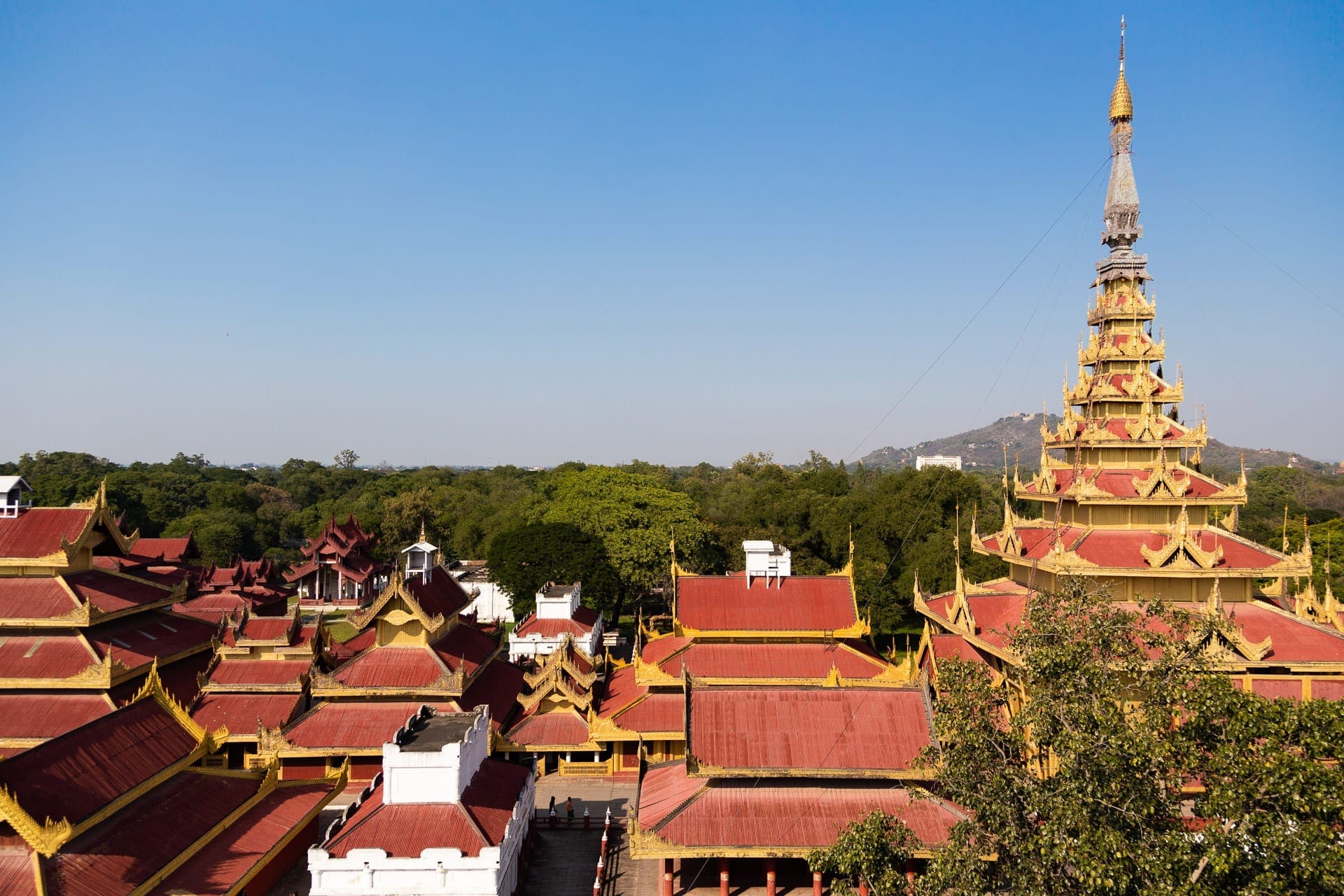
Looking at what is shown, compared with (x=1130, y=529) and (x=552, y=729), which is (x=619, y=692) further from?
(x=1130, y=529)

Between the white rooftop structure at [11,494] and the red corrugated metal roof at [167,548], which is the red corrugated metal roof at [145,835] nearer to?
the white rooftop structure at [11,494]

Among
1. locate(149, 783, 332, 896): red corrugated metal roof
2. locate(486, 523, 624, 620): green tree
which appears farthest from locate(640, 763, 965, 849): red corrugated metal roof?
locate(486, 523, 624, 620): green tree

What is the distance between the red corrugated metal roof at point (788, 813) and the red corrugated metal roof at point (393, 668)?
8534 millimetres

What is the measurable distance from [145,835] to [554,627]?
753 inches

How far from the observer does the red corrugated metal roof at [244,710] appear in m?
21.7

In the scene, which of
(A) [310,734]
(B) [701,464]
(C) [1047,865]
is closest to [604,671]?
(A) [310,734]

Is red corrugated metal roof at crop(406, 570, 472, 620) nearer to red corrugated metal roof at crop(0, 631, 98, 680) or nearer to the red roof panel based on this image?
the red roof panel

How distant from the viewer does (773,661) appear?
2261 centimetres

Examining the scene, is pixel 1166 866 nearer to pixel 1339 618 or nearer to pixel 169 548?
pixel 1339 618

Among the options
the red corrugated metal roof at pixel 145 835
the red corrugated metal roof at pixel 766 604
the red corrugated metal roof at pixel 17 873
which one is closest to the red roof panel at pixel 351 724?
the red corrugated metal roof at pixel 145 835

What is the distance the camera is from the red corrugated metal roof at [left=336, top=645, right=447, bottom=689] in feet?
70.6

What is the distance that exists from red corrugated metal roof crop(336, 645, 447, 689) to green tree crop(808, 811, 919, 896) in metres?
13.5

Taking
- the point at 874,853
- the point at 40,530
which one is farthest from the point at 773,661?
the point at 40,530

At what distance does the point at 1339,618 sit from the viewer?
21.2 meters
